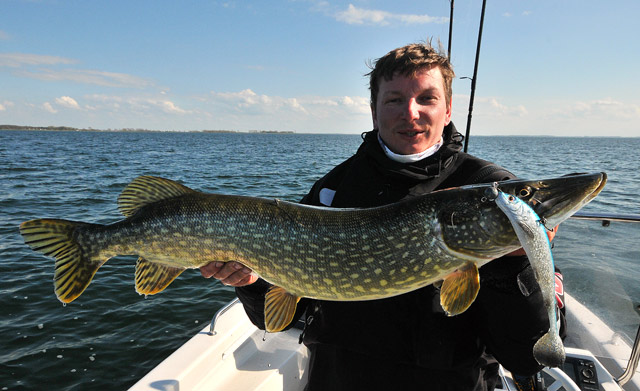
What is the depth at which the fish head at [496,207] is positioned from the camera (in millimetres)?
1558

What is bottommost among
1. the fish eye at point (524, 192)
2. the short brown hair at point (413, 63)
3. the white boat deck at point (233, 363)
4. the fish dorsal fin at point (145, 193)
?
the white boat deck at point (233, 363)

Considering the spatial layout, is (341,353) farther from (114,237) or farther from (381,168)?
(114,237)

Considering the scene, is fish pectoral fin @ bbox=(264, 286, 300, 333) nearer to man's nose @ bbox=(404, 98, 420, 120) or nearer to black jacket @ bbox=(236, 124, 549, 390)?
black jacket @ bbox=(236, 124, 549, 390)

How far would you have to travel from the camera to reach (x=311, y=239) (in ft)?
6.34

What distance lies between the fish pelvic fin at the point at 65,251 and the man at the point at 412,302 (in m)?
0.79

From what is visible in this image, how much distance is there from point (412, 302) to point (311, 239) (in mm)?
604

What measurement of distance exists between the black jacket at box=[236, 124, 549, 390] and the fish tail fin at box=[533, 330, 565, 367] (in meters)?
0.12

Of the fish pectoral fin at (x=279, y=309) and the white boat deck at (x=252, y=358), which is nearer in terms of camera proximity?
the fish pectoral fin at (x=279, y=309)

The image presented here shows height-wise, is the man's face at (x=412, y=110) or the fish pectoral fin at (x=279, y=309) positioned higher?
the man's face at (x=412, y=110)

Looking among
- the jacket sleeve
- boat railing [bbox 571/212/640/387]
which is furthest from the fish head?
boat railing [bbox 571/212/640/387]

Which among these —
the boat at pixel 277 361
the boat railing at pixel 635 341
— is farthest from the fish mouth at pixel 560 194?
the boat railing at pixel 635 341

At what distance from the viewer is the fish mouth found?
5.04ft

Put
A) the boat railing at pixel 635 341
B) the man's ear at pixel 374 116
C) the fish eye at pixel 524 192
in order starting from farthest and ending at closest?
1. the boat railing at pixel 635 341
2. the man's ear at pixel 374 116
3. the fish eye at pixel 524 192

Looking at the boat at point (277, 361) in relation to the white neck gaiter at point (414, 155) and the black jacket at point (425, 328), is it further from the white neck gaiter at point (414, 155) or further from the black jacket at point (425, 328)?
the white neck gaiter at point (414, 155)
